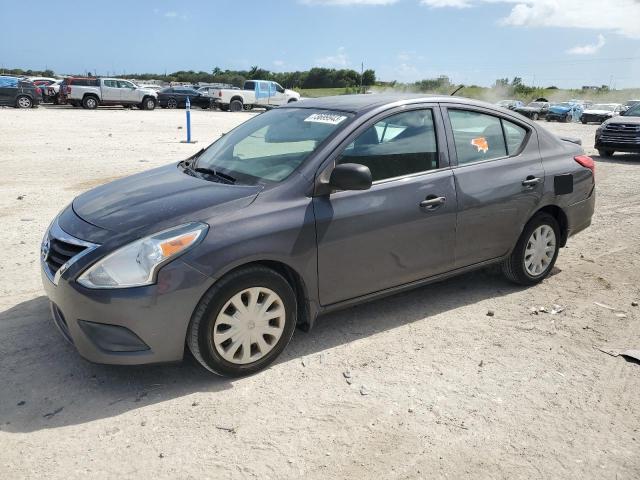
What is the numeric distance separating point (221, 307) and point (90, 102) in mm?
32576

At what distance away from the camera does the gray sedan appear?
3266mm

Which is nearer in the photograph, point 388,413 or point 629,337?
point 388,413

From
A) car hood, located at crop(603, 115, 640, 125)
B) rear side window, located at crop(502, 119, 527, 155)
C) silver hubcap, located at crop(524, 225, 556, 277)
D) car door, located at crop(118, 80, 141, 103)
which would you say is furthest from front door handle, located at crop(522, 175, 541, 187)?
car door, located at crop(118, 80, 141, 103)

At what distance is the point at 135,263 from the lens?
3223 mm

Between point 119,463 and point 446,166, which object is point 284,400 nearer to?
point 119,463

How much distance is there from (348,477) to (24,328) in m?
2.73

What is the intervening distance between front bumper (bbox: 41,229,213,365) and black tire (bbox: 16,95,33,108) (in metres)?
31.3

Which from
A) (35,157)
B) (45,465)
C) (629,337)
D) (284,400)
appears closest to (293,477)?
(284,400)

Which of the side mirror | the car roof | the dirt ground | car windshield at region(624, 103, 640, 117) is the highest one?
car windshield at region(624, 103, 640, 117)

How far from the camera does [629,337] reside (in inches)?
171

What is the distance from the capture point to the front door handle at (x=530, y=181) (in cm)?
484

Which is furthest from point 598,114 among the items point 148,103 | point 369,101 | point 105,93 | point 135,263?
point 135,263

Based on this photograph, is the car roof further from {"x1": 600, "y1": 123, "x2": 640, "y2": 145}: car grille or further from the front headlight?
{"x1": 600, "y1": 123, "x2": 640, "y2": 145}: car grille

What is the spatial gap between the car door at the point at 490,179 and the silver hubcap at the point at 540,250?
10.5 inches
